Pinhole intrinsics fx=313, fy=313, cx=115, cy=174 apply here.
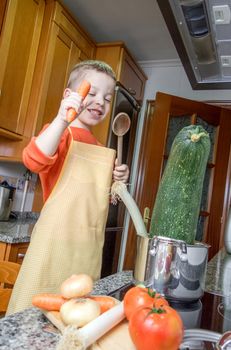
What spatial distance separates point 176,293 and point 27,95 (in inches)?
57.4

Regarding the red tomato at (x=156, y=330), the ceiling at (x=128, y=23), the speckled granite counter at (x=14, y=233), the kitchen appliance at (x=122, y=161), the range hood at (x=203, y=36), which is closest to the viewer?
the red tomato at (x=156, y=330)

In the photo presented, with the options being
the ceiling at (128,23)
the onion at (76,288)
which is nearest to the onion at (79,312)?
the onion at (76,288)

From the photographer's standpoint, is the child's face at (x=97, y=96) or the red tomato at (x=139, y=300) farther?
the child's face at (x=97, y=96)

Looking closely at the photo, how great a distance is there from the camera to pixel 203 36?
2.67 ft

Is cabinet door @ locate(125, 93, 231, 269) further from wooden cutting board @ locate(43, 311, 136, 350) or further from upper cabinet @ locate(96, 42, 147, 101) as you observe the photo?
wooden cutting board @ locate(43, 311, 136, 350)

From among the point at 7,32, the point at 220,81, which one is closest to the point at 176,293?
the point at 220,81

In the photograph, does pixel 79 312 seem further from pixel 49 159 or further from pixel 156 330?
pixel 49 159

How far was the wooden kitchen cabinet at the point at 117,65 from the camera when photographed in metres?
2.08

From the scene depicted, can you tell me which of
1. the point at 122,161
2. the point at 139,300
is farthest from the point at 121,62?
the point at 139,300

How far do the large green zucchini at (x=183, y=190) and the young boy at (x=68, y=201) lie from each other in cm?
16

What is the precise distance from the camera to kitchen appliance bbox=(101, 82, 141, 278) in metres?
2.05

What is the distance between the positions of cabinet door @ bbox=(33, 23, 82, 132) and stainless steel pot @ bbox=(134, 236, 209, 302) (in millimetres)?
1349

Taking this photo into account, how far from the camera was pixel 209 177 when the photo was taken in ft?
6.98

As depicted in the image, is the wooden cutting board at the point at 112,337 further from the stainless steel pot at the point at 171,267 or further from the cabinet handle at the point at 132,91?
the cabinet handle at the point at 132,91
